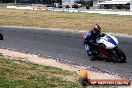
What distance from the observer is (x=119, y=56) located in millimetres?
14367

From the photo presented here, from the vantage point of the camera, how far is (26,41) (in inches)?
862

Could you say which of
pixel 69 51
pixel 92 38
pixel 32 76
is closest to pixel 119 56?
pixel 92 38

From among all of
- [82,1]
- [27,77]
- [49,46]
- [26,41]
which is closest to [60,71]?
[27,77]

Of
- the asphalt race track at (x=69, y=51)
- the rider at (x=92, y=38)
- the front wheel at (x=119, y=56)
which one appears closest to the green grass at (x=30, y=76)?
the asphalt race track at (x=69, y=51)

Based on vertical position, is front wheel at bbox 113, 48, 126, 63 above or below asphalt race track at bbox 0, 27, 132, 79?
above

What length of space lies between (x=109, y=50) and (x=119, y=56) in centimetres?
47

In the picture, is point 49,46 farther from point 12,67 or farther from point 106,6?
point 106,6

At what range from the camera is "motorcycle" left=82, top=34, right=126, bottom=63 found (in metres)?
14.4

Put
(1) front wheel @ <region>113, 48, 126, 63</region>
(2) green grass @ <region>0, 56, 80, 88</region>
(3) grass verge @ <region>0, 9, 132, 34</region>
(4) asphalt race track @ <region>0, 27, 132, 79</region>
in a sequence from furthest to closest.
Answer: (3) grass verge @ <region>0, 9, 132, 34</region>
(1) front wheel @ <region>113, 48, 126, 63</region>
(4) asphalt race track @ <region>0, 27, 132, 79</region>
(2) green grass @ <region>0, 56, 80, 88</region>

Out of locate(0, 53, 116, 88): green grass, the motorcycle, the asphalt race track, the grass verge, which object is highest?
the motorcycle

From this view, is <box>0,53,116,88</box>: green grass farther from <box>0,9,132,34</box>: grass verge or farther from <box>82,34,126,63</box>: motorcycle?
<box>0,9,132,34</box>: grass verge

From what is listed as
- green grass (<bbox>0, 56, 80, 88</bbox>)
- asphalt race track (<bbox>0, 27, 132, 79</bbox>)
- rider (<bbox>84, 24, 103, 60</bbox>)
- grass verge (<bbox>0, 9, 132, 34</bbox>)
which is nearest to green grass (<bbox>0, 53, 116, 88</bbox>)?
green grass (<bbox>0, 56, 80, 88</bbox>)

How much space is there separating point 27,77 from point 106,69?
313cm

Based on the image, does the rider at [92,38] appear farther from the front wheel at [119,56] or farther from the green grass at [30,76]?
the green grass at [30,76]
